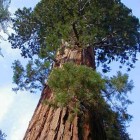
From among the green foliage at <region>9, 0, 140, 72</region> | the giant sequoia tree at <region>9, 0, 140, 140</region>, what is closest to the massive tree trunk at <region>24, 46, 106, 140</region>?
the giant sequoia tree at <region>9, 0, 140, 140</region>

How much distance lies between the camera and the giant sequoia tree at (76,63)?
6.62m

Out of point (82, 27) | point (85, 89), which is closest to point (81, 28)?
point (82, 27)

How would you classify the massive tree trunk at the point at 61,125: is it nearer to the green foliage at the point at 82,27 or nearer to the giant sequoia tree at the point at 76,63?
the giant sequoia tree at the point at 76,63

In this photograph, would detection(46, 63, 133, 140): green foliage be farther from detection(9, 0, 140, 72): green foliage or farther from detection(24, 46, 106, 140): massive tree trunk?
detection(9, 0, 140, 72): green foliage

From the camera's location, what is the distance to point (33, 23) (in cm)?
1206

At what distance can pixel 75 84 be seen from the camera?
21.5ft

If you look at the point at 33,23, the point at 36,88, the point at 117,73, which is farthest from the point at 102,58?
the point at 117,73

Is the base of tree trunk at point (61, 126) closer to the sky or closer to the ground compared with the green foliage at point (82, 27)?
closer to the ground

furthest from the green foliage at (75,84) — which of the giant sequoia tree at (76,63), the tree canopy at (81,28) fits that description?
the tree canopy at (81,28)

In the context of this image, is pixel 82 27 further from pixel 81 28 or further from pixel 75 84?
pixel 75 84

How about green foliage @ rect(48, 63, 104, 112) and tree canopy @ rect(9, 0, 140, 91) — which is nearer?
green foliage @ rect(48, 63, 104, 112)

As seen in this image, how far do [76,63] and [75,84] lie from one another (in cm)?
225

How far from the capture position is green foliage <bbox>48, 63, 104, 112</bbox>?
6504 millimetres

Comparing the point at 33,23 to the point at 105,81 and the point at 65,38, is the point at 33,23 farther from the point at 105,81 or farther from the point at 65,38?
the point at 105,81
